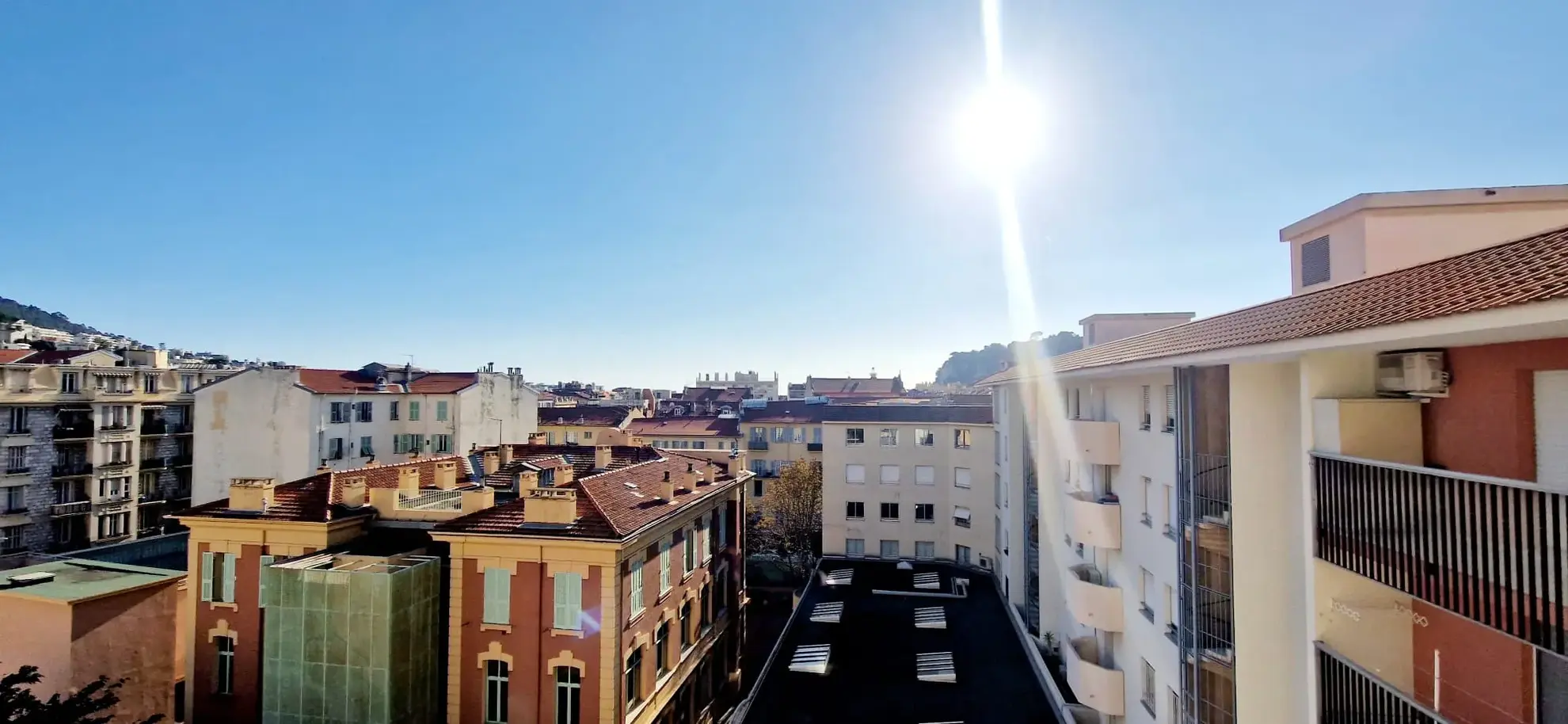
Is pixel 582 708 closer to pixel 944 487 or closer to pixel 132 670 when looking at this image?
pixel 132 670

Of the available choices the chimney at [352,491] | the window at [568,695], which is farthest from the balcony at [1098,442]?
the chimney at [352,491]

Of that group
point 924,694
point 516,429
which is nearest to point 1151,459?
point 924,694

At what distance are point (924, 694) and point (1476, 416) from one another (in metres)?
19.1

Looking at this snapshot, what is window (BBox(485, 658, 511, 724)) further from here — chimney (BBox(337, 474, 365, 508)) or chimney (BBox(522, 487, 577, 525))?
chimney (BBox(337, 474, 365, 508))

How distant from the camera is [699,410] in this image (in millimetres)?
72812

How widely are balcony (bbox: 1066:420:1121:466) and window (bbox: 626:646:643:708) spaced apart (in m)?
13.8

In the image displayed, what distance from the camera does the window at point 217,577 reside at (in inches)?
798

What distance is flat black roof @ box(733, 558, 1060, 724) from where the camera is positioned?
22328 mm

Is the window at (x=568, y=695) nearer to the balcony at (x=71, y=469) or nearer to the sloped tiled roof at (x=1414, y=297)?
the sloped tiled roof at (x=1414, y=297)

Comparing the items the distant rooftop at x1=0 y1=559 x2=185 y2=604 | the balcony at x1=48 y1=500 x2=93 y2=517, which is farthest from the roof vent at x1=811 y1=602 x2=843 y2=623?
the balcony at x1=48 y1=500 x2=93 y2=517

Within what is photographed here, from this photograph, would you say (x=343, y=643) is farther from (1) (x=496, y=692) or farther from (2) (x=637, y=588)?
(2) (x=637, y=588)

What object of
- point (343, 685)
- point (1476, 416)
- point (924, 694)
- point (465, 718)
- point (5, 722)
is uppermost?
point (1476, 416)

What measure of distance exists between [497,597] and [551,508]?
2.85 metres

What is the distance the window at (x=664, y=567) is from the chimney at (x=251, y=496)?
12.0 m
